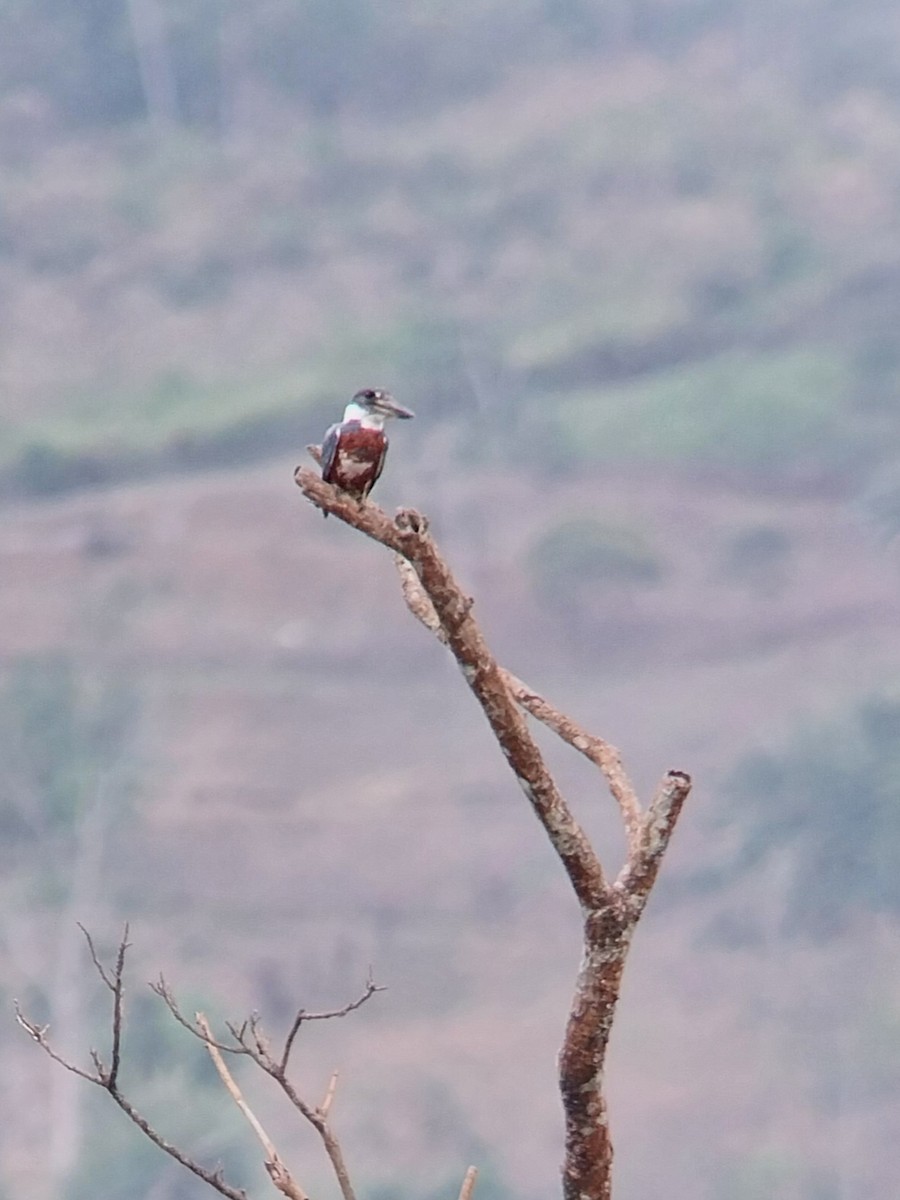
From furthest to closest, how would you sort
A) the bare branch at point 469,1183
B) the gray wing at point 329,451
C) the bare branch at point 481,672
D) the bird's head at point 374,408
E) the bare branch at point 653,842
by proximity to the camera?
1. the bird's head at point 374,408
2. the gray wing at point 329,451
3. the bare branch at point 469,1183
4. the bare branch at point 653,842
5. the bare branch at point 481,672

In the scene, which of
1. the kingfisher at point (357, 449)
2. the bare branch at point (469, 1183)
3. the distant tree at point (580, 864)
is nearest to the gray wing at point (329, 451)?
the kingfisher at point (357, 449)

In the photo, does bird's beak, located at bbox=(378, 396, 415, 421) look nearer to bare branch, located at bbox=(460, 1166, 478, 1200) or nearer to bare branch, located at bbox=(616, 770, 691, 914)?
bare branch, located at bbox=(616, 770, 691, 914)

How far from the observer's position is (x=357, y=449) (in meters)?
2.18

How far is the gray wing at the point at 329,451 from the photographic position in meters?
2.13

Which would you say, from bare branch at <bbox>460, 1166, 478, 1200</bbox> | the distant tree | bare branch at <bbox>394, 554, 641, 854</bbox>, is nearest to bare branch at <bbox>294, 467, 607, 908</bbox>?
the distant tree

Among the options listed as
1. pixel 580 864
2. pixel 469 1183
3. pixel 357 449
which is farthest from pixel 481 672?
pixel 469 1183

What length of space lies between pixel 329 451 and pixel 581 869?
68 centimetres

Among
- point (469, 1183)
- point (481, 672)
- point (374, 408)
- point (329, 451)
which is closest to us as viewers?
point (481, 672)

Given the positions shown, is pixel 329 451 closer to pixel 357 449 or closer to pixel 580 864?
pixel 357 449

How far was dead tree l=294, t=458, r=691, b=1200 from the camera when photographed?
1766 millimetres

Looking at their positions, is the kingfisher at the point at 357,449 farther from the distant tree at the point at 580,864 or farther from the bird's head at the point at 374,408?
the distant tree at the point at 580,864

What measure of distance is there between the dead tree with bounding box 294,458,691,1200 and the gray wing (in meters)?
0.25

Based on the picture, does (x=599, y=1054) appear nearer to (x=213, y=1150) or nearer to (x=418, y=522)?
(x=418, y=522)

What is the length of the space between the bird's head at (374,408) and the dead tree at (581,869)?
43cm
